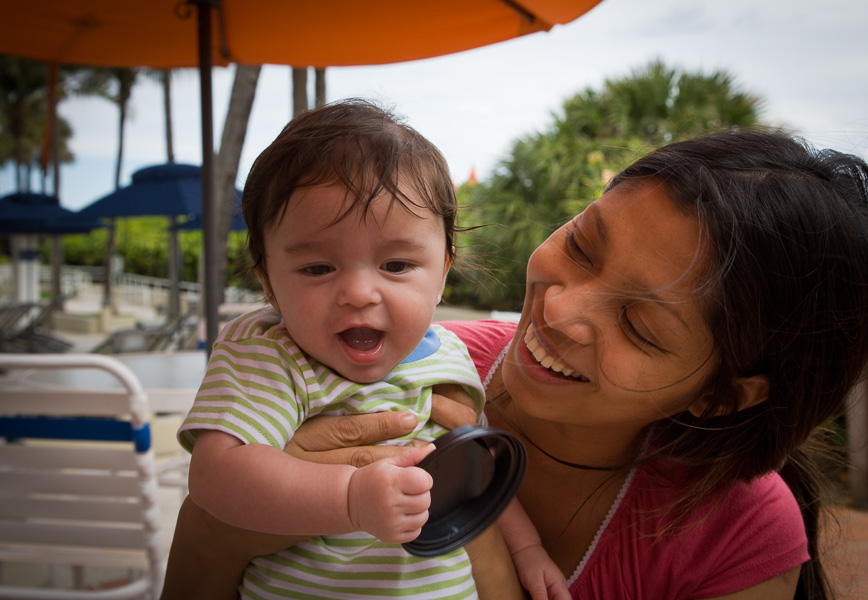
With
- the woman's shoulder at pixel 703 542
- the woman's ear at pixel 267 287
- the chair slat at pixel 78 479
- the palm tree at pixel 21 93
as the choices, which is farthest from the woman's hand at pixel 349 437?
the palm tree at pixel 21 93

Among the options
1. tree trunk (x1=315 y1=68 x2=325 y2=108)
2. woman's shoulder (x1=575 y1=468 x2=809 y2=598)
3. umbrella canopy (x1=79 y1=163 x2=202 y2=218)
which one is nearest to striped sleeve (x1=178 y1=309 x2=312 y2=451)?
woman's shoulder (x1=575 y1=468 x2=809 y2=598)

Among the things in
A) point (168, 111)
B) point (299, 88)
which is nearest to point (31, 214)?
point (168, 111)

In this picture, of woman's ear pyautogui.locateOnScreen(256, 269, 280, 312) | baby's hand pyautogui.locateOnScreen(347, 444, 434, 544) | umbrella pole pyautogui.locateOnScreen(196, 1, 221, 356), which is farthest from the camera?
umbrella pole pyautogui.locateOnScreen(196, 1, 221, 356)

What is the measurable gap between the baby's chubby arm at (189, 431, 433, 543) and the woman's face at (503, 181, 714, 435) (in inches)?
14.1

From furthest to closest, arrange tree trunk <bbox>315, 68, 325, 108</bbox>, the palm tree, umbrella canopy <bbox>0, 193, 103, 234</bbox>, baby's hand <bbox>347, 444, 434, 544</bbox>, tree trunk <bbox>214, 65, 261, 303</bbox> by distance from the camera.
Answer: the palm tree < umbrella canopy <bbox>0, 193, 103, 234</bbox> < tree trunk <bbox>214, 65, 261, 303</bbox> < tree trunk <bbox>315, 68, 325, 108</bbox> < baby's hand <bbox>347, 444, 434, 544</bbox>

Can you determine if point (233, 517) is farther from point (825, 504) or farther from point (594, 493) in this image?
point (825, 504)

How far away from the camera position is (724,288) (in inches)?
42.3

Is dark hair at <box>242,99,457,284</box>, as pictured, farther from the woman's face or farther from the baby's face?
the woman's face

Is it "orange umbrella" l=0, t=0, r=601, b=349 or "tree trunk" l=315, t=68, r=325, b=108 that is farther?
"tree trunk" l=315, t=68, r=325, b=108

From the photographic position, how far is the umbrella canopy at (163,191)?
748cm

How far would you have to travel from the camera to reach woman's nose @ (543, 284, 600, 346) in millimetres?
1099

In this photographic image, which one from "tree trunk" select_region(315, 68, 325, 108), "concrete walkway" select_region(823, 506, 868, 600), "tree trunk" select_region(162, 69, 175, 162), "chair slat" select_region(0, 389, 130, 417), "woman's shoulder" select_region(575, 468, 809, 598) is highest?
"tree trunk" select_region(162, 69, 175, 162)

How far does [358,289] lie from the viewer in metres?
1.01

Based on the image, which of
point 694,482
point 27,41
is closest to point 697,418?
point 694,482
